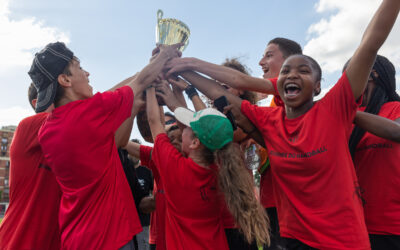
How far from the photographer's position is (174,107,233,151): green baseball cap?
240 centimetres

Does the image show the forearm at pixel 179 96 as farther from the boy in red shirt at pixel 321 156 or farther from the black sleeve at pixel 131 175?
the boy in red shirt at pixel 321 156

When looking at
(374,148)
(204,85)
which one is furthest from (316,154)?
(204,85)

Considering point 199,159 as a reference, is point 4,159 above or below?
above

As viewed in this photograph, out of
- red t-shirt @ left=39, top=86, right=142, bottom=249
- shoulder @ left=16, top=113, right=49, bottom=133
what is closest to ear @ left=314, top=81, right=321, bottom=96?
red t-shirt @ left=39, top=86, right=142, bottom=249

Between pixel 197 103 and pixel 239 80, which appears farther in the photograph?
pixel 197 103

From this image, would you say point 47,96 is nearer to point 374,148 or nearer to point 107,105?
point 107,105

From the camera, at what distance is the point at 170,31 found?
3.16 metres

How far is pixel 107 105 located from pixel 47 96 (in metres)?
0.54

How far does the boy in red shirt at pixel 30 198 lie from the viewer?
243 centimetres

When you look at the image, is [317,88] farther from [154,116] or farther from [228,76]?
[154,116]

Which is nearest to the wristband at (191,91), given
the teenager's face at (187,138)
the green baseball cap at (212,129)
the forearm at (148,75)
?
the forearm at (148,75)

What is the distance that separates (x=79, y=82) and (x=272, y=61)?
226cm

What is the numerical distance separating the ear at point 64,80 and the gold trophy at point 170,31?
→ 1.10 metres

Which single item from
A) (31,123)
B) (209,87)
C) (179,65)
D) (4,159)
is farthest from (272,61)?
(4,159)
